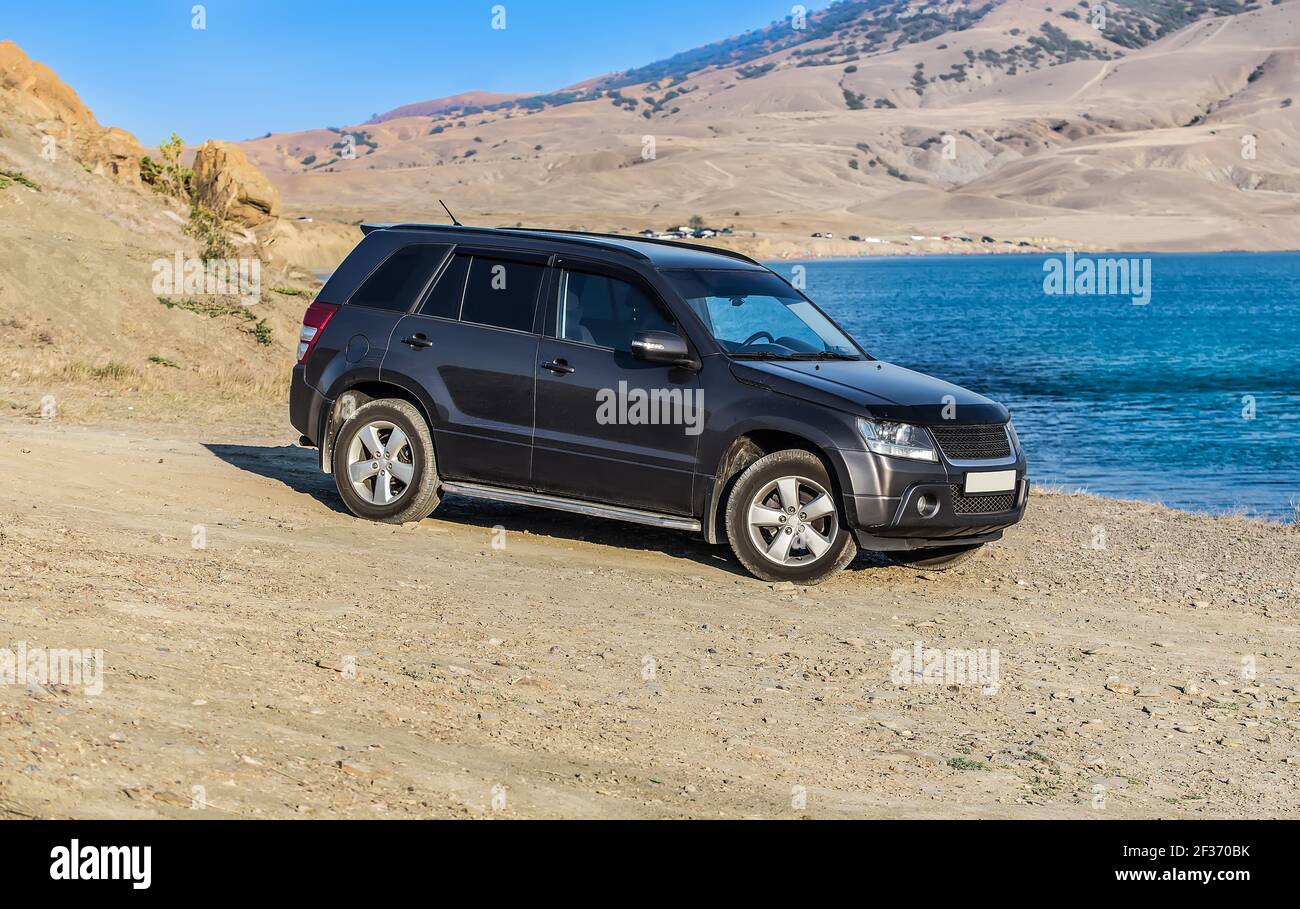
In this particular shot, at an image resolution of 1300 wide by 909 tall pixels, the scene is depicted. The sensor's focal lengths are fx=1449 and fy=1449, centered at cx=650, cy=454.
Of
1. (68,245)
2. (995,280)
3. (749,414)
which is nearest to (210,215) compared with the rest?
(68,245)

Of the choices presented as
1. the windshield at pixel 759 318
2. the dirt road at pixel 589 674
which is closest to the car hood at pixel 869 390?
the windshield at pixel 759 318

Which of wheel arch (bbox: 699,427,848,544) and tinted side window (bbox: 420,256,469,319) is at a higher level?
tinted side window (bbox: 420,256,469,319)

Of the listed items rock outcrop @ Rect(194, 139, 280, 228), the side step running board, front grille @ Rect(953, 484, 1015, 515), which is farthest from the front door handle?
rock outcrop @ Rect(194, 139, 280, 228)

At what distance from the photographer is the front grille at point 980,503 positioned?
28.3ft

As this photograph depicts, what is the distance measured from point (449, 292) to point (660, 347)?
6.19ft

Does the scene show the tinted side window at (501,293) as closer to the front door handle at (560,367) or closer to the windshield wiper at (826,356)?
the front door handle at (560,367)

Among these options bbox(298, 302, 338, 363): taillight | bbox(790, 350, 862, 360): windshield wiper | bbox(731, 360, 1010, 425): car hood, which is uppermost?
bbox(298, 302, 338, 363): taillight

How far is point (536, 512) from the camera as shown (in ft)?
35.8

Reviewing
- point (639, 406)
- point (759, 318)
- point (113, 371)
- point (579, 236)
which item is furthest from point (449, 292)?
point (113, 371)

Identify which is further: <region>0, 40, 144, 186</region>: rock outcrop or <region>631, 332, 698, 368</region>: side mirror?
<region>0, 40, 144, 186</region>: rock outcrop

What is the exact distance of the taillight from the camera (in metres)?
10.2

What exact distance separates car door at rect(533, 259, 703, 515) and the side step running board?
0.15 ft

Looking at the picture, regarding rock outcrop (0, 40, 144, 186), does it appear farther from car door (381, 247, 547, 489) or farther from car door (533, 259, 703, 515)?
car door (533, 259, 703, 515)

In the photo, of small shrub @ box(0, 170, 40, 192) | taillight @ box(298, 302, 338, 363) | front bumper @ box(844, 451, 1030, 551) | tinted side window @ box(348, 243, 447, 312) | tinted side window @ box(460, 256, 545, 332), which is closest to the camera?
front bumper @ box(844, 451, 1030, 551)
